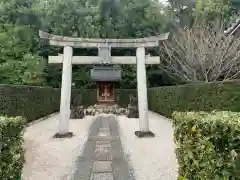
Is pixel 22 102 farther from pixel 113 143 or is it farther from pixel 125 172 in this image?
pixel 125 172

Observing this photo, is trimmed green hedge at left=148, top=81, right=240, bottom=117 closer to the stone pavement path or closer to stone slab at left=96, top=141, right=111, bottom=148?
the stone pavement path

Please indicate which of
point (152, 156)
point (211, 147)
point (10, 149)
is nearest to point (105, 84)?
point (152, 156)

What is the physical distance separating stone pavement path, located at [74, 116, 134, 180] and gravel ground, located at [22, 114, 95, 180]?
24 cm

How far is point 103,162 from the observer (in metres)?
7.02

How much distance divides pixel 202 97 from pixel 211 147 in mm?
8227

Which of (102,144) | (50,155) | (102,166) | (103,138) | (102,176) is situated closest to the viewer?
(102,176)

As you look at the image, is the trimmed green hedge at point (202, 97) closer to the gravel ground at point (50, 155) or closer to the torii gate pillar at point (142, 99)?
the torii gate pillar at point (142, 99)

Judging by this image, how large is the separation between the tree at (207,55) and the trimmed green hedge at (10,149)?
609 inches

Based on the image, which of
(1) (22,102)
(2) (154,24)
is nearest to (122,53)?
(2) (154,24)

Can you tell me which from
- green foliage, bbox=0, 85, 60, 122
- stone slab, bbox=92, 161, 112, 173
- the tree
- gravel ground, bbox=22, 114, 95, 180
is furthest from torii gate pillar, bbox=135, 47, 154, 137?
the tree

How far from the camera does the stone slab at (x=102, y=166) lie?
20.6 feet

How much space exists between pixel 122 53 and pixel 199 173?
82.9ft

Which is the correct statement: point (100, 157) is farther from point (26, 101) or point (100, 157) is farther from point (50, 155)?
point (26, 101)

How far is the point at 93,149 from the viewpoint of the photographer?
8.68m
